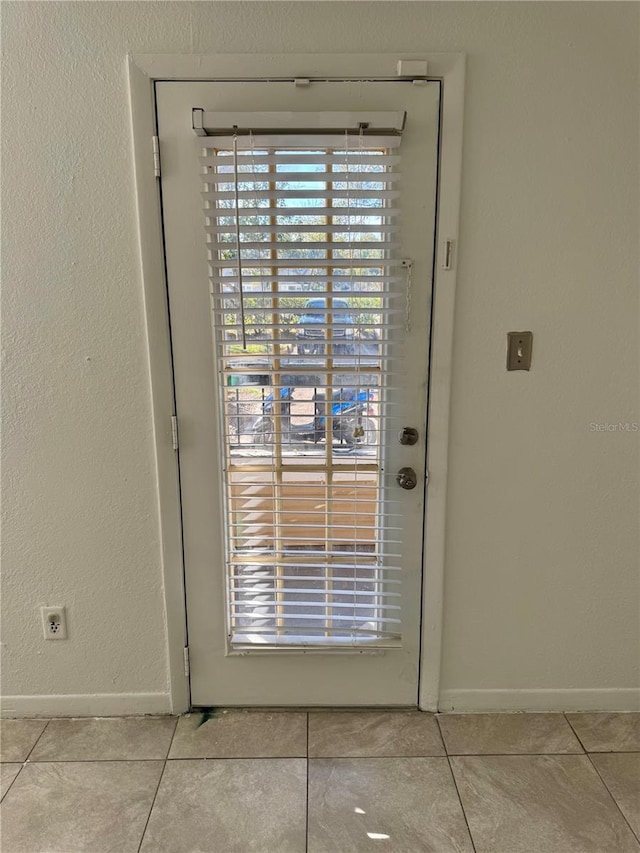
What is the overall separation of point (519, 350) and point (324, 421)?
2.08 ft

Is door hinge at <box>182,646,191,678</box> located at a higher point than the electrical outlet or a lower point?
lower

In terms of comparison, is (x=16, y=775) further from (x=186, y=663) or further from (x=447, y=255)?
(x=447, y=255)

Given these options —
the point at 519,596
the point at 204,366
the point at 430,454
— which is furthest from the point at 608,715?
the point at 204,366

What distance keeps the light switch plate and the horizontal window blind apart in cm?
34

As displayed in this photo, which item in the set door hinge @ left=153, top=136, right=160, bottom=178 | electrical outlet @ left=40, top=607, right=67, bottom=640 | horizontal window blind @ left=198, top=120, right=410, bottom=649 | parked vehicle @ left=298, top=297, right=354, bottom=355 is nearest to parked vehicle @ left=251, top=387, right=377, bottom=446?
horizontal window blind @ left=198, top=120, right=410, bottom=649

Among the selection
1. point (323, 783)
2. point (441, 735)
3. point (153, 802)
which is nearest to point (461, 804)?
point (441, 735)

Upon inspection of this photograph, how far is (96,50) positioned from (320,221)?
0.76 m

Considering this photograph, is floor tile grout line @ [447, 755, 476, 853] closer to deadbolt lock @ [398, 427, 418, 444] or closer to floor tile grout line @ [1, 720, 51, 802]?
deadbolt lock @ [398, 427, 418, 444]

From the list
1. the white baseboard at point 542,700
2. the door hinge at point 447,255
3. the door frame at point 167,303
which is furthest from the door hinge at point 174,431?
the white baseboard at point 542,700

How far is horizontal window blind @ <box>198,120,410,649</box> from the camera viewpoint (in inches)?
57.7

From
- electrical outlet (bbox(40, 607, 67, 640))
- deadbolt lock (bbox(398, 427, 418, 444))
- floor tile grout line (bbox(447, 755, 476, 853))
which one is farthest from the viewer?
electrical outlet (bbox(40, 607, 67, 640))

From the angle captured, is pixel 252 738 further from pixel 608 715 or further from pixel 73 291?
pixel 73 291

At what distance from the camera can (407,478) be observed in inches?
64.4

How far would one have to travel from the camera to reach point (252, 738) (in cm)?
171
